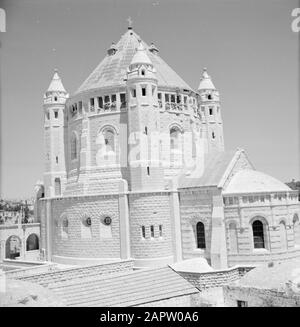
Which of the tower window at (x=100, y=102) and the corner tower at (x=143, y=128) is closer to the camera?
the corner tower at (x=143, y=128)

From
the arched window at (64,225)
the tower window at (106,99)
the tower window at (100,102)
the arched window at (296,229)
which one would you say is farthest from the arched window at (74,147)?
the arched window at (296,229)

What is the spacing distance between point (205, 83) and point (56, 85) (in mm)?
15932

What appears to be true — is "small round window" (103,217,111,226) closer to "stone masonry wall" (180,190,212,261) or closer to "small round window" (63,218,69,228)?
"small round window" (63,218,69,228)

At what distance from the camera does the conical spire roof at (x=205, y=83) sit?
4050 cm

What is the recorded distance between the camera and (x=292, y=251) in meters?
27.5

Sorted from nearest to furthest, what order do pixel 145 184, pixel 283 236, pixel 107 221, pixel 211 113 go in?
pixel 283 236 < pixel 145 184 < pixel 107 221 < pixel 211 113

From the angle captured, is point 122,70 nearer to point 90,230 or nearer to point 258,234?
point 90,230

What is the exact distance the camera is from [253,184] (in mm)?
28453

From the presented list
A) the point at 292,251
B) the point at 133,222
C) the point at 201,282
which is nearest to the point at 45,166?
the point at 133,222

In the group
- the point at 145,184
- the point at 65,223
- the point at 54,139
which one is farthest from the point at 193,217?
the point at 54,139

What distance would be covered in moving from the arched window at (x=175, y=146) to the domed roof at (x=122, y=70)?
433cm

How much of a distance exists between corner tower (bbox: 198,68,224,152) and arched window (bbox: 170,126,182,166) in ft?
20.0

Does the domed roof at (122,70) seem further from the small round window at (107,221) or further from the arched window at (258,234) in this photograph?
the arched window at (258,234)
